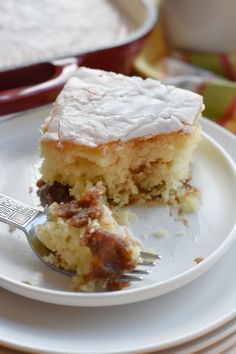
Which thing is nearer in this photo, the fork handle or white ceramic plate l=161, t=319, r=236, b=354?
white ceramic plate l=161, t=319, r=236, b=354

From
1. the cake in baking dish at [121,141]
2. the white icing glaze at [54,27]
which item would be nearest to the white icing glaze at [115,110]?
the cake in baking dish at [121,141]

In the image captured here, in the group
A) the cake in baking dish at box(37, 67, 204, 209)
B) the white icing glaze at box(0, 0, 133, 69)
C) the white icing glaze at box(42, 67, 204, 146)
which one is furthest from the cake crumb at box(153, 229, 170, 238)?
the white icing glaze at box(0, 0, 133, 69)

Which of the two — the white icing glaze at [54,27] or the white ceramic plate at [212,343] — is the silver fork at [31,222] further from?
the white icing glaze at [54,27]

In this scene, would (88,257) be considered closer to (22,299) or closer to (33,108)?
(22,299)

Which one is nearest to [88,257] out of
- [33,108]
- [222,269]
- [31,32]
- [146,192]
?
[222,269]

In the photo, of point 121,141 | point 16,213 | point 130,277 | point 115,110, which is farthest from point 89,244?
point 115,110

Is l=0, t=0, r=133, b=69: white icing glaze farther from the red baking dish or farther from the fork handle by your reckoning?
the fork handle

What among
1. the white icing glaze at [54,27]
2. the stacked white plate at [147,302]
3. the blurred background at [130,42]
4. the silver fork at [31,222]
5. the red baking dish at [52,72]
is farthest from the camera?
the white icing glaze at [54,27]
